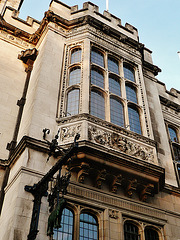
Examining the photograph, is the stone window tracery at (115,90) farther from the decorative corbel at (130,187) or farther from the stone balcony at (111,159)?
the decorative corbel at (130,187)

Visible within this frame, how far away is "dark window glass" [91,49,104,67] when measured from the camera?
632 inches

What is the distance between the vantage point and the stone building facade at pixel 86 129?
10625mm

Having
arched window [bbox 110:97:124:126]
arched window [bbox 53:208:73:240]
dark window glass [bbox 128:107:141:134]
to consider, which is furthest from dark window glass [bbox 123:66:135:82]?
arched window [bbox 53:208:73:240]

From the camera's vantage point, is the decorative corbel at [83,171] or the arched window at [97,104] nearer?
the decorative corbel at [83,171]

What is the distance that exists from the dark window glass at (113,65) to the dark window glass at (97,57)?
0.51 metres

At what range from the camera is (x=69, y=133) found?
12.1 metres

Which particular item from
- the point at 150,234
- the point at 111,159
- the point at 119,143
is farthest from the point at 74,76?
the point at 150,234

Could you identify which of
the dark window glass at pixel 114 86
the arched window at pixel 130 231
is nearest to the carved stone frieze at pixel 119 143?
the arched window at pixel 130 231

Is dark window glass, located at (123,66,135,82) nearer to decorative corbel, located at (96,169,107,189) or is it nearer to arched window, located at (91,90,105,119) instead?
arched window, located at (91,90,105,119)

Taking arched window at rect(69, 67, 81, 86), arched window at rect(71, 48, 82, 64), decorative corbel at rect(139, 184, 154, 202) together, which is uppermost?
arched window at rect(71, 48, 82, 64)

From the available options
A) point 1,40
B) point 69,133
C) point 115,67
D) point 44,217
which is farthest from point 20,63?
point 44,217

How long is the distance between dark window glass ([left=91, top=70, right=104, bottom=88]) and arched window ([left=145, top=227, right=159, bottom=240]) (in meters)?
6.99

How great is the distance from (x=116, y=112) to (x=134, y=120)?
1.06 meters

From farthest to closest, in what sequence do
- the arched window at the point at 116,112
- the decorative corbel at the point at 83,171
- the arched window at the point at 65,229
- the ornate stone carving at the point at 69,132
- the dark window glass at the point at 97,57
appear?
the dark window glass at the point at 97,57 → the arched window at the point at 116,112 → the ornate stone carving at the point at 69,132 → the decorative corbel at the point at 83,171 → the arched window at the point at 65,229
